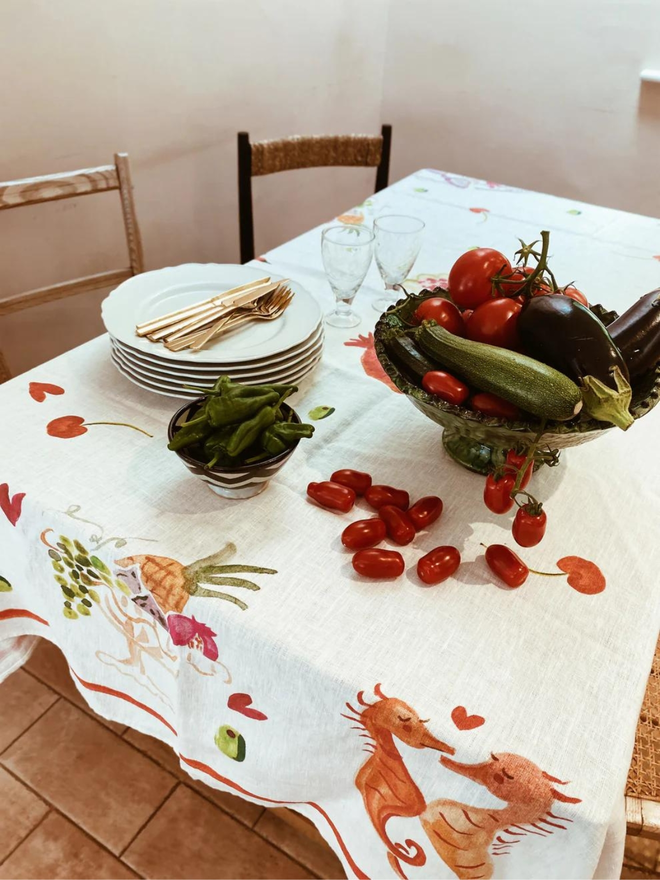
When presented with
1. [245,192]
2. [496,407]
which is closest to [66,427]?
[496,407]

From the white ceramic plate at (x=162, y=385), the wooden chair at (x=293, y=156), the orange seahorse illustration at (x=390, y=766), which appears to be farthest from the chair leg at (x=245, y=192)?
the orange seahorse illustration at (x=390, y=766)

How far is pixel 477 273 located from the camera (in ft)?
2.48

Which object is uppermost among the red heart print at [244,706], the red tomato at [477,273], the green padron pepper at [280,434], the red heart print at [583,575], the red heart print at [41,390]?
the red tomato at [477,273]

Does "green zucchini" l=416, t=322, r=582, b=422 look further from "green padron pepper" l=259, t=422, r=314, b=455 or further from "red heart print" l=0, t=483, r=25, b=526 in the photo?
"red heart print" l=0, t=483, r=25, b=526

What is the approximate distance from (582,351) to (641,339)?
0.32 feet

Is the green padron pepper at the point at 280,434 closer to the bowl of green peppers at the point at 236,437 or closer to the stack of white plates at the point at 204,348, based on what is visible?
the bowl of green peppers at the point at 236,437

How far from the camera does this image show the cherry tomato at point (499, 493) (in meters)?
0.69

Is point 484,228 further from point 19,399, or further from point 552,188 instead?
point 552,188

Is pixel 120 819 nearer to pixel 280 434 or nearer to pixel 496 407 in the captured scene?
pixel 280 434

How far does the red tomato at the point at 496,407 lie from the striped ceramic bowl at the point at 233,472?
0.64 ft

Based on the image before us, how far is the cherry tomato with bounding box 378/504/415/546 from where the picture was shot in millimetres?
681

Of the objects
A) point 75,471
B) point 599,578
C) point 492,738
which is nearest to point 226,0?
point 75,471

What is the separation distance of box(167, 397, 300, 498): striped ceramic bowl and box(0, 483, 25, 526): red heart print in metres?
0.18

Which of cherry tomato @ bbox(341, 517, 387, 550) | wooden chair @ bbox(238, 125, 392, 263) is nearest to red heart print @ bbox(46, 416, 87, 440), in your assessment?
cherry tomato @ bbox(341, 517, 387, 550)
